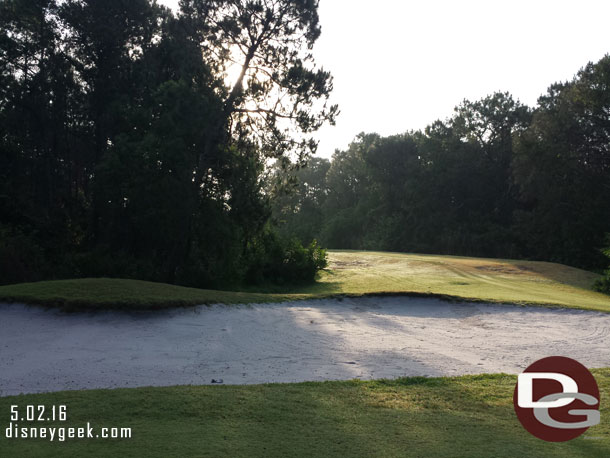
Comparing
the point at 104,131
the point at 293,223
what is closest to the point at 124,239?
the point at 104,131

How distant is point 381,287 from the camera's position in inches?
654

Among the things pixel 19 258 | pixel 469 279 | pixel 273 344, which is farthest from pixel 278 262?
pixel 273 344

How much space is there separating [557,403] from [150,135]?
16010mm

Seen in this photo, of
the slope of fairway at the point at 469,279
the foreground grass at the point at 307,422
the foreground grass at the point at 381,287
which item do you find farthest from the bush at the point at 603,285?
the foreground grass at the point at 307,422

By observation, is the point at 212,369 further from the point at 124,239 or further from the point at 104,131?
the point at 104,131

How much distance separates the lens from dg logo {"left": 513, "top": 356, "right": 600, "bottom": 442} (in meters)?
4.89

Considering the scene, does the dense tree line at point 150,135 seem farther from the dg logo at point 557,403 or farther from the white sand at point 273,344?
the dg logo at point 557,403

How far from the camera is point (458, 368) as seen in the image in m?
7.71

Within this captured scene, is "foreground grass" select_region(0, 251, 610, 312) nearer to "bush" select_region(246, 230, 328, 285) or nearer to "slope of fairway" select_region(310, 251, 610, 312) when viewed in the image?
"slope of fairway" select_region(310, 251, 610, 312)

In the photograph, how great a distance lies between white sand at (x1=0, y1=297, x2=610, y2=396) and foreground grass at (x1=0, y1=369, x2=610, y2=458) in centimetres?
97

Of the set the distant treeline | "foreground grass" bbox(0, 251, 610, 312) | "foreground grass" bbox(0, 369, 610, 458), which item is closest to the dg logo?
"foreground grass" bbox(0, 369, 610, 458)

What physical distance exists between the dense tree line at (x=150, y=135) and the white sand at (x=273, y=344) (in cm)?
842

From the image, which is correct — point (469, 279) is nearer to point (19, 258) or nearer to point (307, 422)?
point (19, 258)

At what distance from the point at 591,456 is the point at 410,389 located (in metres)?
2.38
